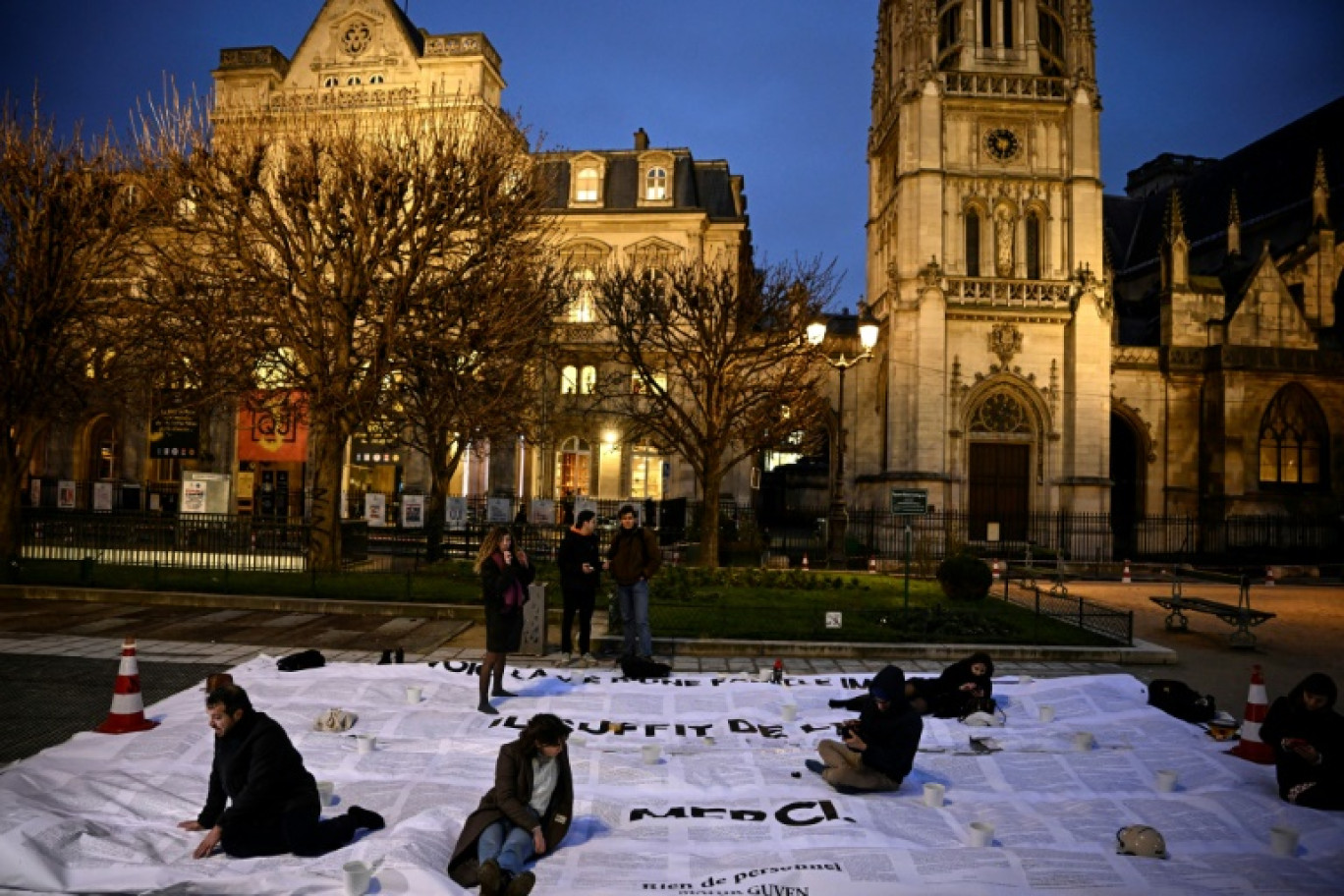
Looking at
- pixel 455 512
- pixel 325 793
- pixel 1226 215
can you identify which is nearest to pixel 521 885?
pixel 325 793

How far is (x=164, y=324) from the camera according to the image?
72.2 feet

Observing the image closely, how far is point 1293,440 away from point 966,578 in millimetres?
26076

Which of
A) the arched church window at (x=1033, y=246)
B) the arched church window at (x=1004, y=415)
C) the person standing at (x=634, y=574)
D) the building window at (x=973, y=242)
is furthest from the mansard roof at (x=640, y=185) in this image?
the person standing at (x=634, y=574)

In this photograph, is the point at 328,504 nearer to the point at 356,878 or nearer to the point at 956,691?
the point at 956,691

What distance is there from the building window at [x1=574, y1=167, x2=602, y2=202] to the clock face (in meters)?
16.1

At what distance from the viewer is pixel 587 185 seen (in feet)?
126

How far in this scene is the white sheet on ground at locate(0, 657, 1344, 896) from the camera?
16.6ft

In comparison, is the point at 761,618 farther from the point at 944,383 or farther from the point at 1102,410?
the point at 1102,410

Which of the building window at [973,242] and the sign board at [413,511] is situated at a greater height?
the building window at [973,242]

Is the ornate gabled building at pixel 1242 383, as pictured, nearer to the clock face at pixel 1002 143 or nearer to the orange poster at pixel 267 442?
the clock face at pixel 1002 143

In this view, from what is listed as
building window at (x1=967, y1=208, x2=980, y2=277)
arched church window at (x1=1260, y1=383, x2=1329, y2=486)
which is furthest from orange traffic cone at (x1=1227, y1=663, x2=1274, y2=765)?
arched church window at (x1=1260, y1=383, x2=1329, y2=486)

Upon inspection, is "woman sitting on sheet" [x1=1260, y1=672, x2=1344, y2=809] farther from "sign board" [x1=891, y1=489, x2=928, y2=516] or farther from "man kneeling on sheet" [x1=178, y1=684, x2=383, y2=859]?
"sign board" [x1=891, y1=489, x2=928, y2=516]

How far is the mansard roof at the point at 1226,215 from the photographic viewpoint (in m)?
36.2

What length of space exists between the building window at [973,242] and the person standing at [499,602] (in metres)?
28.9
